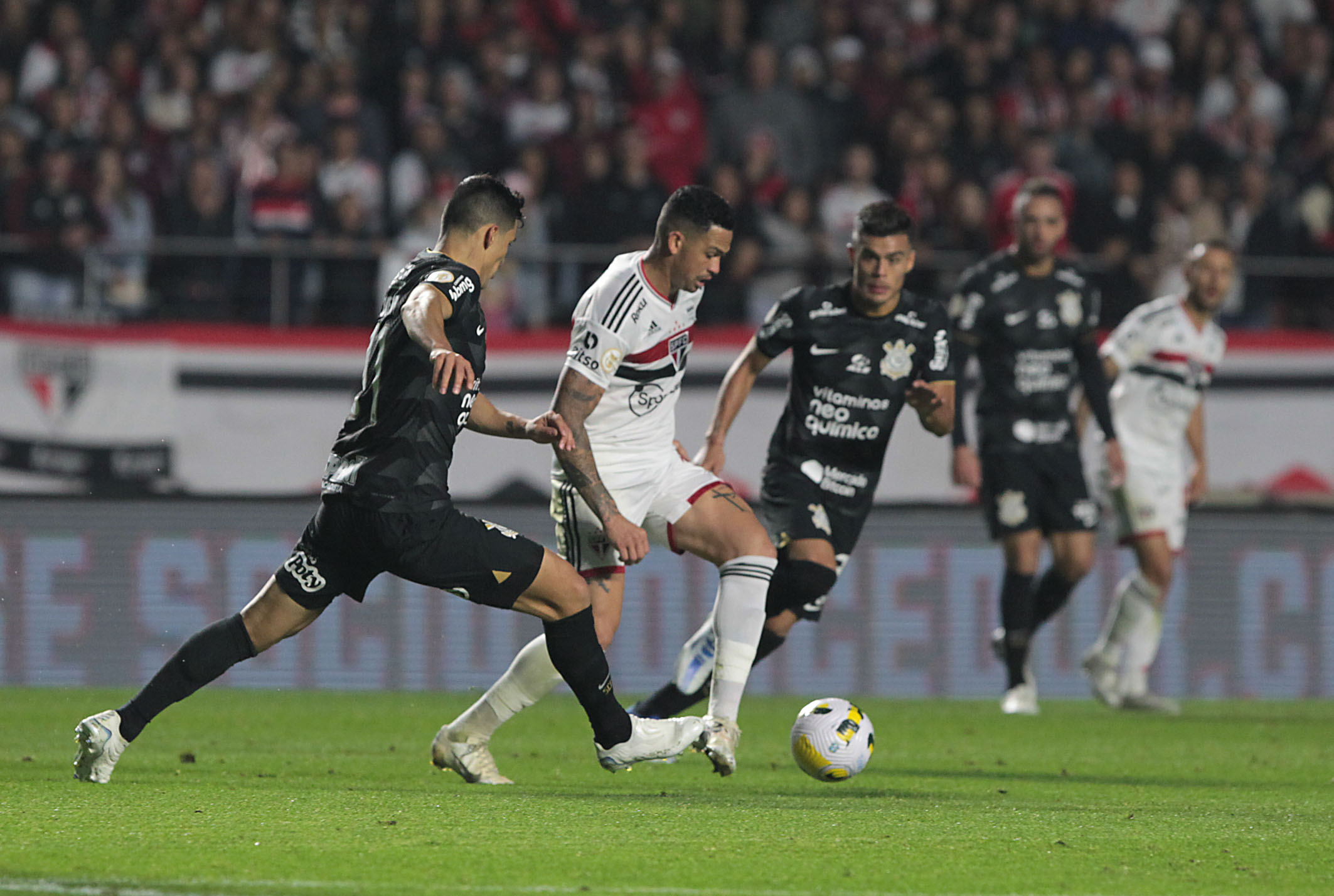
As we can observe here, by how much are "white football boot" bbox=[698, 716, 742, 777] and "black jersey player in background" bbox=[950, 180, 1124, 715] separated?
386 centimetres

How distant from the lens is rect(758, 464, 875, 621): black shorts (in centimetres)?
769

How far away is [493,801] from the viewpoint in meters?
5.83

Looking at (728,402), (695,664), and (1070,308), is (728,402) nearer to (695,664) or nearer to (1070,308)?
(695,664)

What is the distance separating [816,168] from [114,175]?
5406mm

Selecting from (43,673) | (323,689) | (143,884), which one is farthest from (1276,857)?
(43,673)

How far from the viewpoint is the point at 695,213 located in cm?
664

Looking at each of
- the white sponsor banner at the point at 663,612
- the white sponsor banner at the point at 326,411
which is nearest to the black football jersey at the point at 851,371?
the white sponsor banner at the point at 663,612

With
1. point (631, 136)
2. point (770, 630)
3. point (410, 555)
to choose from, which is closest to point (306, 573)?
point (410, 555)

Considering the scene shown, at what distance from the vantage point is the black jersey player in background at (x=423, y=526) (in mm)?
5703

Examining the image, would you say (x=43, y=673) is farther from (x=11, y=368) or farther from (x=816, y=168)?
(x=816, y=168)

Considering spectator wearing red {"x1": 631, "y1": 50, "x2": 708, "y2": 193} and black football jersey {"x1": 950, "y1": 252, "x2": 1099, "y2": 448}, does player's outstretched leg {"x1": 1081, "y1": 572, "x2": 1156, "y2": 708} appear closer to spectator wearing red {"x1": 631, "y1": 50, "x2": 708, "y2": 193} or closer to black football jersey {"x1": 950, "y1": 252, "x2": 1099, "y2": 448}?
black football jersey {"x1": 950, "y1": 252, "x2": 1099, "y2": 448}

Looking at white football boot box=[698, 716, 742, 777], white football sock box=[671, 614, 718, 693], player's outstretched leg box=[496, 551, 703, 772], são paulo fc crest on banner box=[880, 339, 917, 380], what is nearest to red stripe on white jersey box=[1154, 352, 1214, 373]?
são paulo fc crest on banner box=[880, 339, 917, 380]

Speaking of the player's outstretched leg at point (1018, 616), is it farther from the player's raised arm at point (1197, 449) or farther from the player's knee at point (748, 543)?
the player's knee at point (748, 543)

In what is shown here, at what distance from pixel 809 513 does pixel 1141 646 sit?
3.85 metres
